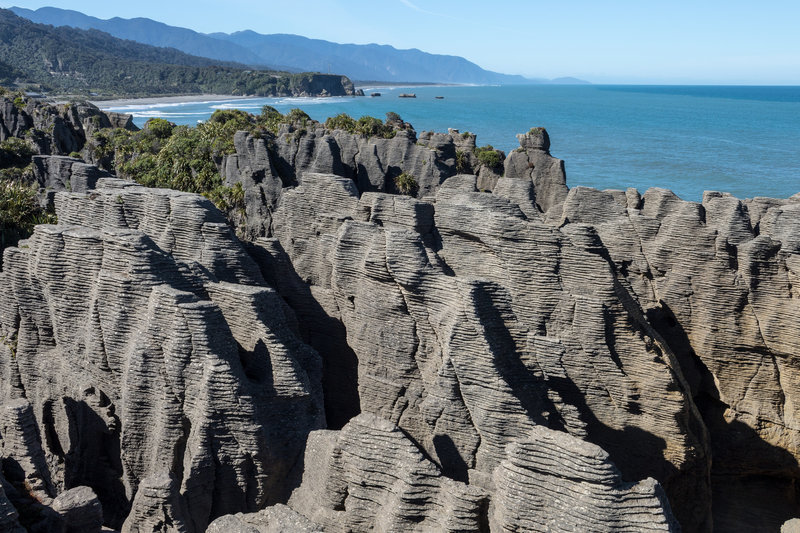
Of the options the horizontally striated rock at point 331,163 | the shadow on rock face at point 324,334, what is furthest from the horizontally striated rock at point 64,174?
the shadow on rock face at point 324,334

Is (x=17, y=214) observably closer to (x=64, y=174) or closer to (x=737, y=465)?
(x=64, y=174)

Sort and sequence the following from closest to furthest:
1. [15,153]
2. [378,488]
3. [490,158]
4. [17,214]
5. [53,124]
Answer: [378,488], [17,214], [490,158], [15,153], [53,124]

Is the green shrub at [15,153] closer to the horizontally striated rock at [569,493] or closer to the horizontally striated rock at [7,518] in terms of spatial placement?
the horizontally striated rock at [7,518]

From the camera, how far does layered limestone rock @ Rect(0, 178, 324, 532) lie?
12109 millimetres

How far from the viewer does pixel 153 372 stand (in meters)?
12.7

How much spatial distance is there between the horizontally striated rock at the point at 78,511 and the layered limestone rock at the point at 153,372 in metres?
0.71

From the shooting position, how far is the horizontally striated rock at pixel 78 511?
1055 centimetres

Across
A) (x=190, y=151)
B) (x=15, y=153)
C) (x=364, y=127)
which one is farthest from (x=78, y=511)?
(x=15, y=153)

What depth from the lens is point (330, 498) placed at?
10.8 m

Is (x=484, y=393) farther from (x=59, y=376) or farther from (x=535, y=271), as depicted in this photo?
(x=59, y=376)

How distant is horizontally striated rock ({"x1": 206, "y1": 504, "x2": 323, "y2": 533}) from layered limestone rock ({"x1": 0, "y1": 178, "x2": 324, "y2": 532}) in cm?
197

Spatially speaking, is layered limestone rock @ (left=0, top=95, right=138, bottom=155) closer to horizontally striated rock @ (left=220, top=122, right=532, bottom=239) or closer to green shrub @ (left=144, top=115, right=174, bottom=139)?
green shrub @ (left=144, top=115, right=174, bottom=139)

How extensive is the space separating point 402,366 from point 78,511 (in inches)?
250

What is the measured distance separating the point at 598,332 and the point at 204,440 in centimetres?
809
